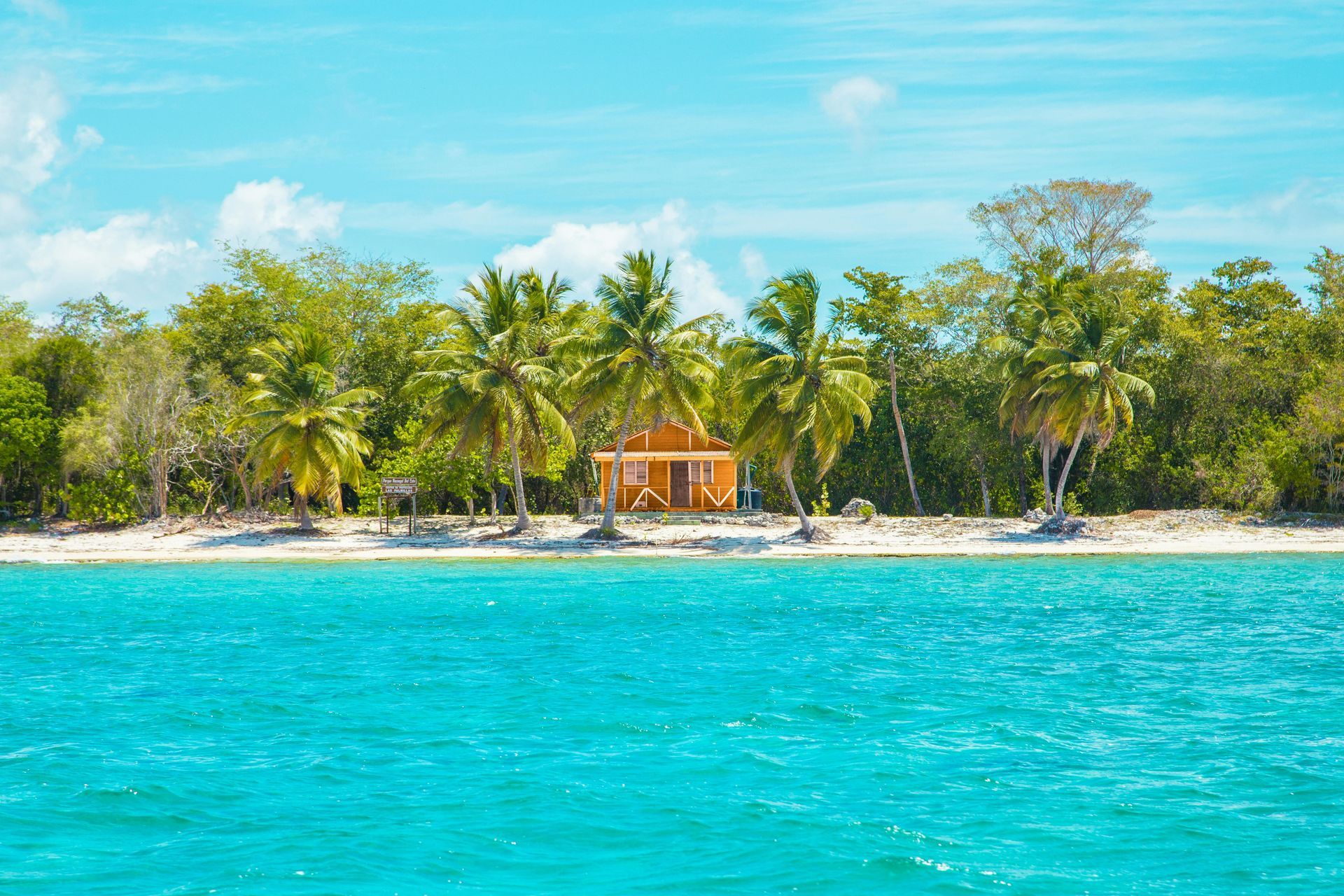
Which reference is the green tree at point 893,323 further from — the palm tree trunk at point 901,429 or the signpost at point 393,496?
the signpost at point 393,496

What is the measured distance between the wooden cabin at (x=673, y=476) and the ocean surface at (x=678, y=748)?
15.8 metres

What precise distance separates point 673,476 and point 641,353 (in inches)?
319

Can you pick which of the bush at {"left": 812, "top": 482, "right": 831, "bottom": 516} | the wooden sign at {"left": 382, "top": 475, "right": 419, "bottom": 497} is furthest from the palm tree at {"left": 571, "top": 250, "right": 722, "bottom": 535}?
the bush at {"left": 812, "top": 482, "right": 831, "bottom": 516}

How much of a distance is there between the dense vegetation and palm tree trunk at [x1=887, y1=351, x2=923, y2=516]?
6.4 inches

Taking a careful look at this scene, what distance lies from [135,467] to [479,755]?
25744 millimetres

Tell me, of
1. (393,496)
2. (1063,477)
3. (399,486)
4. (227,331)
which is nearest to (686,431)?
(393,496)

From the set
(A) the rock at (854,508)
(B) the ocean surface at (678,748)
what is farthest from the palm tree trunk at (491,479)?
(B) the ocean surface at (678,748)

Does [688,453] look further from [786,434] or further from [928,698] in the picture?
[928,698]

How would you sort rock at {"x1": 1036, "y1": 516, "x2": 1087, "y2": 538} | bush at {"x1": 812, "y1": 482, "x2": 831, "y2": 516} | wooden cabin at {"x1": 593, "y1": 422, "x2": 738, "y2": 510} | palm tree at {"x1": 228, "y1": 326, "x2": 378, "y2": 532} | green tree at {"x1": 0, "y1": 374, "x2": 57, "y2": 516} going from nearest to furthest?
1. palm tree at {"x1": 228, "y1": 326, "x2": 378, "y2": 532}
2. rock at {"x1": 1036, "y1": 516, "x2": 1087, "y2": 538}
3. green tree at {"x1": 0, "y1": 374, "x2": 57, "y2": 516}
4. wooden cabin at {"x1": 593, "y1": 422, "x2": 738, "y2": 510}
5. bush at {"x1": 812, "y1": 482, "x2": 831, "y2": 516}

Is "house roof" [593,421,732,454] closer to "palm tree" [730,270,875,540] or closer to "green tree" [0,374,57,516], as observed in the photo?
"palm tree" [730,270,875,540]

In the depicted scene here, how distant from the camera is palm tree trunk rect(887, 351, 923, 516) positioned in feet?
115

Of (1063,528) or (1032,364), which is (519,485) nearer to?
(1032,364)

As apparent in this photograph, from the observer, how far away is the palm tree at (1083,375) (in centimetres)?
2886

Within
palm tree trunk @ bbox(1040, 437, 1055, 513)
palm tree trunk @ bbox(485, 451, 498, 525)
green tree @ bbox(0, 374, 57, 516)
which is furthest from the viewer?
green tree @ bbox(0, 374, 57, 516)
